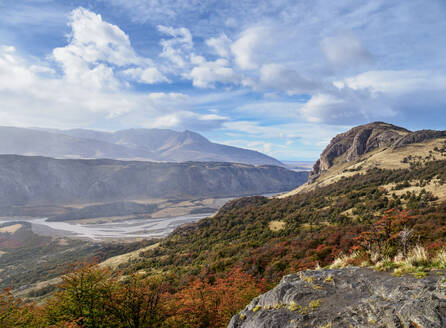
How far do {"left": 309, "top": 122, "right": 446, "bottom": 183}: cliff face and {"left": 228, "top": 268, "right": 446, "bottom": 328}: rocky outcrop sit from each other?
73721mm

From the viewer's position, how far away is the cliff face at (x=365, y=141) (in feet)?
221

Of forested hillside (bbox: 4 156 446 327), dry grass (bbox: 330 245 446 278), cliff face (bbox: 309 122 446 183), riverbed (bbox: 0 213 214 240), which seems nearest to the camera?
dry grass (bbox: 330 245 446 278)

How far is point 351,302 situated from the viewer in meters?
7.20

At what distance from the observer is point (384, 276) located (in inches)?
322

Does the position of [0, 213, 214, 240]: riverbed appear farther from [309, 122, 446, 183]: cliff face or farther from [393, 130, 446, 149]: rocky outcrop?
[393, 130, 446, 149]: rocky outcrop

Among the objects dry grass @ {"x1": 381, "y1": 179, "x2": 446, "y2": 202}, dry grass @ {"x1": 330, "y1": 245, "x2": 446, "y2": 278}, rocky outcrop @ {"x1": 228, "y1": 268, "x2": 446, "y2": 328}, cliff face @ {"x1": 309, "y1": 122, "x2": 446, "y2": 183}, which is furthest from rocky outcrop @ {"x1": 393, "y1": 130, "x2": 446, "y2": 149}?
rocky outcrop @ {"x1": 228, "y1": 268, "x2": 446, "y2": 328}

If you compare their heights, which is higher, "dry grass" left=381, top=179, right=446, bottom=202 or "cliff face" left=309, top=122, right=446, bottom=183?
"cliff face" left=309, top=122, right=446, bottom=183

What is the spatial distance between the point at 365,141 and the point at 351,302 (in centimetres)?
9364

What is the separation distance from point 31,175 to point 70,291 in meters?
232

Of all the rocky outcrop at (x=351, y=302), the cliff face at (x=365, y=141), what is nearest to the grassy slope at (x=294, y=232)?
the rocky outcrop at (x=351, y=302)

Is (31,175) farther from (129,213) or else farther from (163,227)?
(163,227)

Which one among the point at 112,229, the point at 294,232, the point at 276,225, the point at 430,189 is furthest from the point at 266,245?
the point at 112,229

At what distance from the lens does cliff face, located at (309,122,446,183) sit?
67.3 meters

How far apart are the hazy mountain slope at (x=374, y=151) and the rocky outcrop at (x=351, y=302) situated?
185 feet
